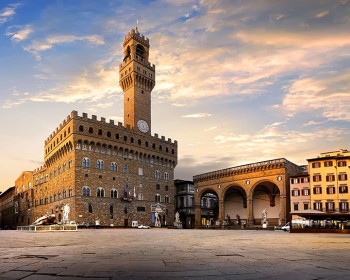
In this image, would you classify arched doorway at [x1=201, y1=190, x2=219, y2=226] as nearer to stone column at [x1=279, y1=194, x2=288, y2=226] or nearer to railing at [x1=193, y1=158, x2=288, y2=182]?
railing at [x1=193, y1=158, x2=288, y2=182]

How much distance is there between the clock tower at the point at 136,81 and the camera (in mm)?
69438

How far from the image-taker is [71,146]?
5797cm

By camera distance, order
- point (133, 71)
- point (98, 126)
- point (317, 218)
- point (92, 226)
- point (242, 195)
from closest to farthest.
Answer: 1. point (317, 218)
2. point (92, 226)
3. point (98, 126)
4. point (242, 195)
5. point (133, 71)

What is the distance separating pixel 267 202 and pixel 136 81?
3233 cm

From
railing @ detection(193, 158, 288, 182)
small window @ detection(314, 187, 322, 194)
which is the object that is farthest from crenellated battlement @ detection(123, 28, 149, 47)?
small window @ detection(314, 187, 322, 194)

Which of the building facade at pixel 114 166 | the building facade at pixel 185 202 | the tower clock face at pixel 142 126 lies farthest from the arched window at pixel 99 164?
the building facade at pixel 185 202

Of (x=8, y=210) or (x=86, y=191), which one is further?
(x=8, y=210)

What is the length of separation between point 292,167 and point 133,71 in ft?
109

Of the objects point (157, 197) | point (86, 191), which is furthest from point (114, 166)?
point (157, 197)

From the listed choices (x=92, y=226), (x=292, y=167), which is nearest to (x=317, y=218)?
(x=292, y=167)

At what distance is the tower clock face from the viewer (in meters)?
69.0

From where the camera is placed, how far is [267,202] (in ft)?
200

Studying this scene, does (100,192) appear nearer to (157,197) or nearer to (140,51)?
(157,197)

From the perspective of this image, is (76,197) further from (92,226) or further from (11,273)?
(11,273)
